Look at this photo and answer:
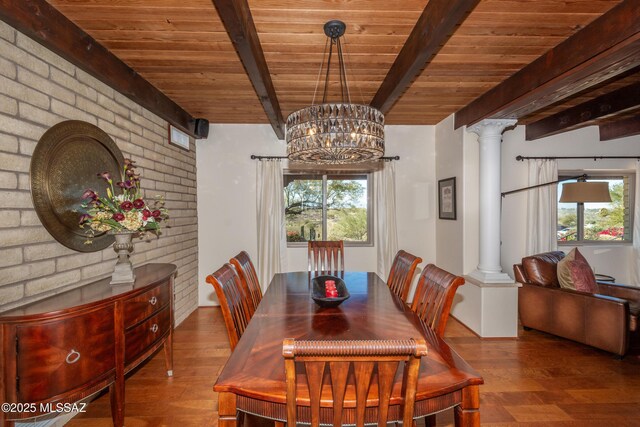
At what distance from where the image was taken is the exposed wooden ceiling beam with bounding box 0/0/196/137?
5.08 ft

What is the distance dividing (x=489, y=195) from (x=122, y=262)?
3397mm

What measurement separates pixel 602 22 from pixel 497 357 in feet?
8.48

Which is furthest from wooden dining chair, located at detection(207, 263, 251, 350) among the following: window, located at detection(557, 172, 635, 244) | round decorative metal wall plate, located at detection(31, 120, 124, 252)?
window, located at detection(557, 172, 635, 244)

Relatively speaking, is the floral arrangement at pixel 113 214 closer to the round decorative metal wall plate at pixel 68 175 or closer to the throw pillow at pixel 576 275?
the round decorative metal wall plate at pixel 68 175

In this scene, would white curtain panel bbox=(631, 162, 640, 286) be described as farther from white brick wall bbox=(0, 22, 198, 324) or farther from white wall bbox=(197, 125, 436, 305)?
white brick wall bbox=(0, 22, 198, 324)

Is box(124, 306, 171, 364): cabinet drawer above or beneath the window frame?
beneath

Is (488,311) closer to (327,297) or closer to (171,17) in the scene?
(327,297)

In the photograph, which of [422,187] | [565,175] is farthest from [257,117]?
[565,175]

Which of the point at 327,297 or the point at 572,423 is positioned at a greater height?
the point at 327,297

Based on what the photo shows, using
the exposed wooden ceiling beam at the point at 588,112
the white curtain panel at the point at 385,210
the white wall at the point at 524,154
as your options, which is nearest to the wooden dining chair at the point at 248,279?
the white curtain panel at the point at 385,210

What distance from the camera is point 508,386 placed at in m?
2.30

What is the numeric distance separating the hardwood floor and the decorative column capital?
7.02ft

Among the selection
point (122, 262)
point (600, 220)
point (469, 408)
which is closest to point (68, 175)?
point (122, 262)

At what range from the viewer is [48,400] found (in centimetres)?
139
